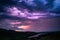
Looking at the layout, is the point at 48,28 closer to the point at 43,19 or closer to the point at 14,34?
the point at 43,19

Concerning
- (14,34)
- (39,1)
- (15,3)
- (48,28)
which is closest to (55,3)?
(39,1)

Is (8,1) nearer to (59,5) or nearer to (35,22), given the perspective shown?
(35,22)

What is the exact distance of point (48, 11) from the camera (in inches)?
46.4

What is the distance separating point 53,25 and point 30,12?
31cm

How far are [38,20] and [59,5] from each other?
0.99ft

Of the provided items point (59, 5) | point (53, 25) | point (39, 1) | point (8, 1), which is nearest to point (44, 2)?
point (39, 1)

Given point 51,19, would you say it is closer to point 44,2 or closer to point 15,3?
point 44,2

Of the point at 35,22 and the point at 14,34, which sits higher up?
the point at 35,22

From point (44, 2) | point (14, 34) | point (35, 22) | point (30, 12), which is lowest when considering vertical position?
point (14, 34)

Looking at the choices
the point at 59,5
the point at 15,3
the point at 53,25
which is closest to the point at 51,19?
the point at 53,25

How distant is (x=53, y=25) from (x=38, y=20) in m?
0.19

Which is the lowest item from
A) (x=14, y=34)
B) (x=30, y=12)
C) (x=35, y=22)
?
(x=14, y=34)

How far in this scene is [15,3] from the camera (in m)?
1.18

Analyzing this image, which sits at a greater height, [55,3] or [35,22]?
[55,3]
